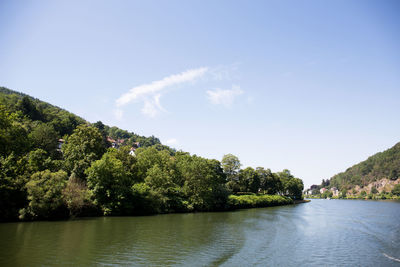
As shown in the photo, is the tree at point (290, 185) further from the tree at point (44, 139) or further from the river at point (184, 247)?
the tree at point (44, 139)

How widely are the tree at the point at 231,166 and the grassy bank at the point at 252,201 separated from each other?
13.1 metres

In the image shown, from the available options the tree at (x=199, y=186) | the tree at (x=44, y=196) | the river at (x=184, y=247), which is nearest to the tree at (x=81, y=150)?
the tree at (x=44, y=196)

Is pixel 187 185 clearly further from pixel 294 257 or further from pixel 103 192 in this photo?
pixel 294 257

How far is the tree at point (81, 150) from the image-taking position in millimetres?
54625

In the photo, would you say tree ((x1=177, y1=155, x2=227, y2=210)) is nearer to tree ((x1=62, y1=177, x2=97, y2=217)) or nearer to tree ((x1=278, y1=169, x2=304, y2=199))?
tree ((x1=62, y1=177, x2=97, y2=217))

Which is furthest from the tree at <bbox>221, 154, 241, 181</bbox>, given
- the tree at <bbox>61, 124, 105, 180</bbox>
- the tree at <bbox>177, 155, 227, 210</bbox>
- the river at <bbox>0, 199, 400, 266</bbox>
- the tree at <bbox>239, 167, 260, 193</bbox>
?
the river at <bbox>0, 199, 400, 266</bbox>

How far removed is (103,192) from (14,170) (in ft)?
51.0

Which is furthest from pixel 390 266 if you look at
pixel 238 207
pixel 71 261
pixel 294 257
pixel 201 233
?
pixel 238 207

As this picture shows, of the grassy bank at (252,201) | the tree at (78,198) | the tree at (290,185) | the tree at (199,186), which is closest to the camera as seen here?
the tree at (78,198)

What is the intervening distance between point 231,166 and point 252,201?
17839 mm

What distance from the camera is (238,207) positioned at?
90.8 metres

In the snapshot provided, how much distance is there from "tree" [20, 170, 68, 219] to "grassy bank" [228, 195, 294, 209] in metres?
51.5

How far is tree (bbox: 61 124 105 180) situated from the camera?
54.6 m

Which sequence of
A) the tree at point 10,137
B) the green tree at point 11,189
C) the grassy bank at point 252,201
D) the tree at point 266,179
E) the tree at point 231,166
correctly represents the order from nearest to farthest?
the green tree at point 11,189
the tree at point 10,137
the grassy bank at point 252,201
the tree at point 231,166
the tree at point 266,179
